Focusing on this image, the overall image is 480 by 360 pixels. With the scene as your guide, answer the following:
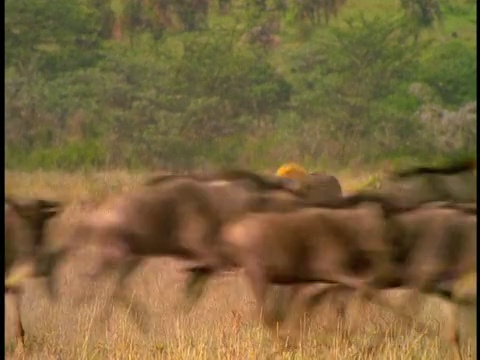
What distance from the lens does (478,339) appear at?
3.44m

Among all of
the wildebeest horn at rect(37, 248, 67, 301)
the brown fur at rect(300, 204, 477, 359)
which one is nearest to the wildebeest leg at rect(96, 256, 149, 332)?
the wildebeest horn at rect(37, 248, 67, 301)

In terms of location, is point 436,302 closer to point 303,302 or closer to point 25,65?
point 303,302

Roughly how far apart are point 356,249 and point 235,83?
385cm

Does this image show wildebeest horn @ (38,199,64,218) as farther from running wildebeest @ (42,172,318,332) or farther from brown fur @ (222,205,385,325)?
brown fur @ (222,205,385,325)

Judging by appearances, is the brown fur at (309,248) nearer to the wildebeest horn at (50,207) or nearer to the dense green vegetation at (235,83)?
the dense green vegetation at (235,83)

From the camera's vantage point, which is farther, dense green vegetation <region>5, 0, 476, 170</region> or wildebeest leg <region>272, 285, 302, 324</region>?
dense green vegetation <region>5, 0, 476, 170</region>

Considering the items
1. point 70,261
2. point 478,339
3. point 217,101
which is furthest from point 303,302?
point 217,101

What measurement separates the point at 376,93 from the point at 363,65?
0.80m

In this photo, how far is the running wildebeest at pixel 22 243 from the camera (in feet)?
12.6

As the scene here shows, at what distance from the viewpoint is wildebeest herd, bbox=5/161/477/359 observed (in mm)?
3541

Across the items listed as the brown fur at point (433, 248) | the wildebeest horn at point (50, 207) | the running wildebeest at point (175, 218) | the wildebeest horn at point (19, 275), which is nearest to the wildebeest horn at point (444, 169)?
the brown fur at point (433, 248)

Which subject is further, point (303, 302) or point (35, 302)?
point (35, 302)

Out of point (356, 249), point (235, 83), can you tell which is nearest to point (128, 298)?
point (356, 249)

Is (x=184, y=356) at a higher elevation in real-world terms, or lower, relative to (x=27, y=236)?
lower
